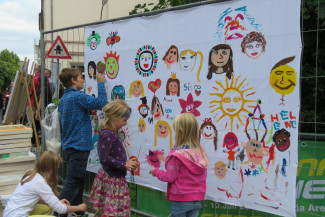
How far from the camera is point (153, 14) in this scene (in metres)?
3.87

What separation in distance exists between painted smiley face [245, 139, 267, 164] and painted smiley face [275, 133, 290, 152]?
0.44ft

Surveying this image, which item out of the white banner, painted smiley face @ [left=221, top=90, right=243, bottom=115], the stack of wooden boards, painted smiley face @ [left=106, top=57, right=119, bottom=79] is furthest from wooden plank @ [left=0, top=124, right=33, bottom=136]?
painted smiley face @ [left=221, top=90, right=243, bottom=115]

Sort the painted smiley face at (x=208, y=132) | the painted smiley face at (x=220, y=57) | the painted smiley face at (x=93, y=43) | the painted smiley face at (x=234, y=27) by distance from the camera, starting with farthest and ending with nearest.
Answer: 1. the painted smiley face at (x=93, y=43)
2. the painted smiley face at (x=208, y=132)
3. the painted smiley face at (x=220, y=57)
4. the painted smiley face at (x=234, y=27)

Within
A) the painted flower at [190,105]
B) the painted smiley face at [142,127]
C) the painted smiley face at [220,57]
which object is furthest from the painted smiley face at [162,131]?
the painted smiley face at [220,57]

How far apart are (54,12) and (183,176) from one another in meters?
14.2

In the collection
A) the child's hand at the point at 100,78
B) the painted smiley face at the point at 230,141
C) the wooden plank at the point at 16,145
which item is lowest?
the wooden plank at the point at 16,145

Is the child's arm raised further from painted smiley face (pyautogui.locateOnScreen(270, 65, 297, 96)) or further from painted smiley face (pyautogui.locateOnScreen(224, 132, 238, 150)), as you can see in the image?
painted smiley face (pyautogui.locateOnScreen(270, 65, 297, 96))

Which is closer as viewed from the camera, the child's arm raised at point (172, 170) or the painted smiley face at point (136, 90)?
the child's arm raised at point (172, 170)

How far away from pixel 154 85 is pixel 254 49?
1.22 m

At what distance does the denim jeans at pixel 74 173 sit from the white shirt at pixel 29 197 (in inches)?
38.9

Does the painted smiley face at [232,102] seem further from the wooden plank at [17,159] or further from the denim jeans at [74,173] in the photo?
the wooden plank at [17,159]

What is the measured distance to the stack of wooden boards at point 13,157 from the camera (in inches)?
207

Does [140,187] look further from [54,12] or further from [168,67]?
[54,12]

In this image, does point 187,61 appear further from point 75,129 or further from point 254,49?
point 75,129
